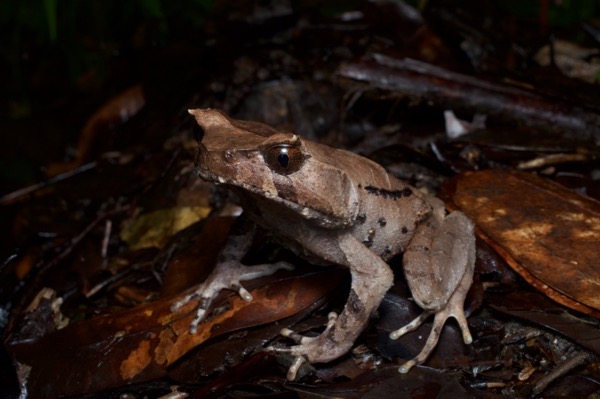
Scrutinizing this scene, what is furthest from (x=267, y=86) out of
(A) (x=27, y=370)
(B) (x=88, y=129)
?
(A) (x=27, y=370)

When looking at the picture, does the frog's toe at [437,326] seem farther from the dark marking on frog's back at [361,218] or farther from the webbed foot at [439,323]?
the dark marking on frog's back at [361,218]

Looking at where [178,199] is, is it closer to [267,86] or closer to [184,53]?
[267,86]

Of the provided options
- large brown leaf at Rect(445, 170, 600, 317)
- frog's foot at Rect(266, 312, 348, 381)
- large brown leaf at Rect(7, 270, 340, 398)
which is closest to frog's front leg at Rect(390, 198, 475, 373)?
large brown leaf at Rect(445, 170, 600, 317)

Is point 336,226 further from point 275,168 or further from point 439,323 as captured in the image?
point 439,323

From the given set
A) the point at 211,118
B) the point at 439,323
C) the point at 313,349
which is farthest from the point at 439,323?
the point at 211,118

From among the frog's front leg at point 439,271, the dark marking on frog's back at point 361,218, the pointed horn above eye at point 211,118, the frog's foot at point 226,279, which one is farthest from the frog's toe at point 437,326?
the pointed horn above eye at point 211,118

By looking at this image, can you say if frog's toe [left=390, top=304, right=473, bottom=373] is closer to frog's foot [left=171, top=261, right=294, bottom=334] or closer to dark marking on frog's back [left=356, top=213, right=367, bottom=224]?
dark marking on frog's back [left=356, top=213, right=367, bottom=224]
